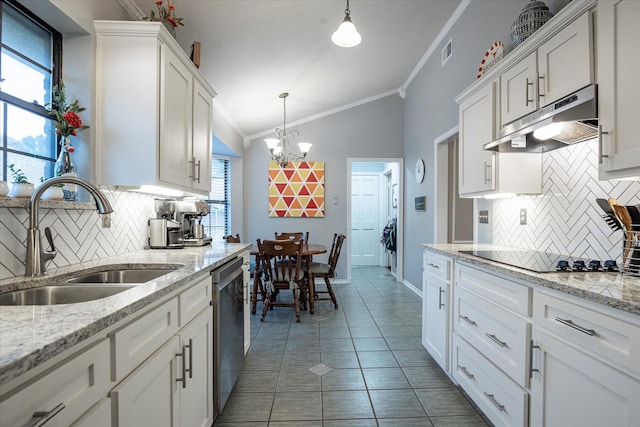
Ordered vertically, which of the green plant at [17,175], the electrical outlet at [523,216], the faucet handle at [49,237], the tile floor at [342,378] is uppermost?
the green plant at [17,175]

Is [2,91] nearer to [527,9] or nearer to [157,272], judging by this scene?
[157,272]

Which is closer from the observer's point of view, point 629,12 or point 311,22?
point 629,12

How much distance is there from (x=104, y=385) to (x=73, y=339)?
22 cm

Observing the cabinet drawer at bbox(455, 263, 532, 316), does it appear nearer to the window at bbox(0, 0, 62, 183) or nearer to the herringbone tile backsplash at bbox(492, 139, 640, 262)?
the herringbone tile backsplash at bbox(492, 139, 640, 262)

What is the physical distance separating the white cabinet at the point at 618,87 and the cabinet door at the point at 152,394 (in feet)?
6.03

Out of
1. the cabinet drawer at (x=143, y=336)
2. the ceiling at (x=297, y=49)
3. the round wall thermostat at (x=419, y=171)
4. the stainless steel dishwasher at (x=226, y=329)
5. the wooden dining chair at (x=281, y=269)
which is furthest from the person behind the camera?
the round wall thermostat at (x=419, y=171)

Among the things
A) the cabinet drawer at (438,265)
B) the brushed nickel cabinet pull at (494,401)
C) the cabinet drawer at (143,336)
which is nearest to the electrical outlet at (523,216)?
the cabinet drawer at (438,265)

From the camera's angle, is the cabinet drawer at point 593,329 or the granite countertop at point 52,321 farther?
the cabinet drawer at point 593,329

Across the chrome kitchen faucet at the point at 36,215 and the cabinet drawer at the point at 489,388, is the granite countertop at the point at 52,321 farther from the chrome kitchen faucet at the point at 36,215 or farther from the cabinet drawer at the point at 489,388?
the cabinet drawer at the point at 489,388

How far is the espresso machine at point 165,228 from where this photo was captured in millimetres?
2326

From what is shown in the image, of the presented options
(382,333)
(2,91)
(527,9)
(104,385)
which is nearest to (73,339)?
(104,385)

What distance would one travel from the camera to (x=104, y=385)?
79 cm

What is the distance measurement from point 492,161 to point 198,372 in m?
2.14

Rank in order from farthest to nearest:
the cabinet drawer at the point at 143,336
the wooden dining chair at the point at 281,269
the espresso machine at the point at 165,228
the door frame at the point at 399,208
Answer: the door frame at the point at 399,208
the wooden dining chair at the point at 281,269
the espresso machine at the point at 165,228
the cabinet drawer at the point at 143,336
